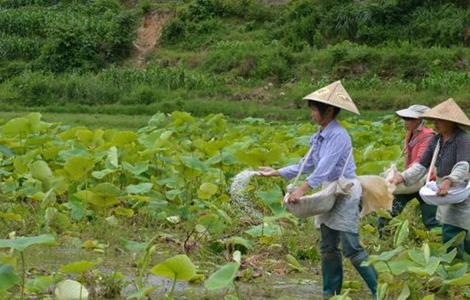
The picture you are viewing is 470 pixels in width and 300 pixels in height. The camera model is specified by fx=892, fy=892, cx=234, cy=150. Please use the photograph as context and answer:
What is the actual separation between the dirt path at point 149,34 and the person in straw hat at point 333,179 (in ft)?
59.9

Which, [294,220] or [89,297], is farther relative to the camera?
[294,220]

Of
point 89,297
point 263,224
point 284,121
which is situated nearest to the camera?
point 89,297

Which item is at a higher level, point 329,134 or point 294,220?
point 329,134

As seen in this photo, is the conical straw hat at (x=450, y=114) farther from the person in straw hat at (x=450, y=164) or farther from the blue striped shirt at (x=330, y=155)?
the blue striped shirt at (x=330, y=155)

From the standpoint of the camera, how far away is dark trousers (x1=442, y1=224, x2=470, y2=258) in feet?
15.9

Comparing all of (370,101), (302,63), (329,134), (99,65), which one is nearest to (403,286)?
(329,134)

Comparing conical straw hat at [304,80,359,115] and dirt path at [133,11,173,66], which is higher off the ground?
conical straw hat at [304,80,359,115]

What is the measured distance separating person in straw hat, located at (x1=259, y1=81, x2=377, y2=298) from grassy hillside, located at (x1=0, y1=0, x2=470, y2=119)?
12.3 m

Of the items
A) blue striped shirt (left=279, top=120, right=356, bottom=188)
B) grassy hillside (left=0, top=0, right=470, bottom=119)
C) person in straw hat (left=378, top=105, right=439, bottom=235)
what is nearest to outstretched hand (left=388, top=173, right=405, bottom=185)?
person in straw hat (left=378, top=105, right=439, bottom=235)

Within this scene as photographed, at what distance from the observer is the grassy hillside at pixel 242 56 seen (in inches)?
695

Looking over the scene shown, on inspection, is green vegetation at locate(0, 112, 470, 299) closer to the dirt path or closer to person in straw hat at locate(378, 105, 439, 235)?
person in straw hat at locate(378, 105, 439, 235)

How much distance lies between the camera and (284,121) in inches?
630

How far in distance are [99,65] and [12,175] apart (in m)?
15.5

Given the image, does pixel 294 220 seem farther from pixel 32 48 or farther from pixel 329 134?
pixel 32 48
